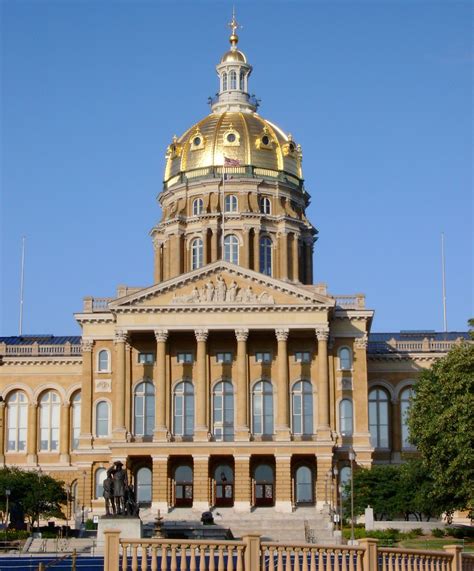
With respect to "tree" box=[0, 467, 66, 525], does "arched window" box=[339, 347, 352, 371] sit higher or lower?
higher

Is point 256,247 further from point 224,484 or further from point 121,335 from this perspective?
point 224,484

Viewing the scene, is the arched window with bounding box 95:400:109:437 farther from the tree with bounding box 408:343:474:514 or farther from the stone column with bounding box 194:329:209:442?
the tree with bounding box 408:343:474:514

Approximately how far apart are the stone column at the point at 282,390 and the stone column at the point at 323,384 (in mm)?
2116

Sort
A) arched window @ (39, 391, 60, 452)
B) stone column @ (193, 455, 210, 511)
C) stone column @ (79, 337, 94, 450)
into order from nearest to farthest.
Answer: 1. stone column @ (193, 455, 210, 511)
2. stone column @ (79, 337, 94, 450)
3. arched window @ (39, 391, 60, 452)

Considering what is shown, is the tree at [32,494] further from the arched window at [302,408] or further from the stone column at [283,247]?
the stone column at [283,247]

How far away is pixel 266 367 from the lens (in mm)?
88375

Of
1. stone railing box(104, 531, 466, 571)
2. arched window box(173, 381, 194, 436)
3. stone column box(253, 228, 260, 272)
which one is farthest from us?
stone column box(253, 228, 260, 272)

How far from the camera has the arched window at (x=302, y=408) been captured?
87.9 meters

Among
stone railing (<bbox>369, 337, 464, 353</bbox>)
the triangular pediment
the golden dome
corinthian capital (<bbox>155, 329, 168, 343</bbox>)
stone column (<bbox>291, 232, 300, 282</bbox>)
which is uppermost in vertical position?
the golden dome

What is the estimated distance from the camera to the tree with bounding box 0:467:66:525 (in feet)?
266

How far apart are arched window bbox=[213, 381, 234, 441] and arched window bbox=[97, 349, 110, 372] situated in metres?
8.55

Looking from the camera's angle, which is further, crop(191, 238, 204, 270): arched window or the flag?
the flag

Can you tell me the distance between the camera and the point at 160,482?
84688 mm

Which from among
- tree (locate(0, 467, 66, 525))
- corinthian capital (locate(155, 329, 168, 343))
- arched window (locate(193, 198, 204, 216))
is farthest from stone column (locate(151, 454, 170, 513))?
arched window (locate(193, 198, 204, 216))
